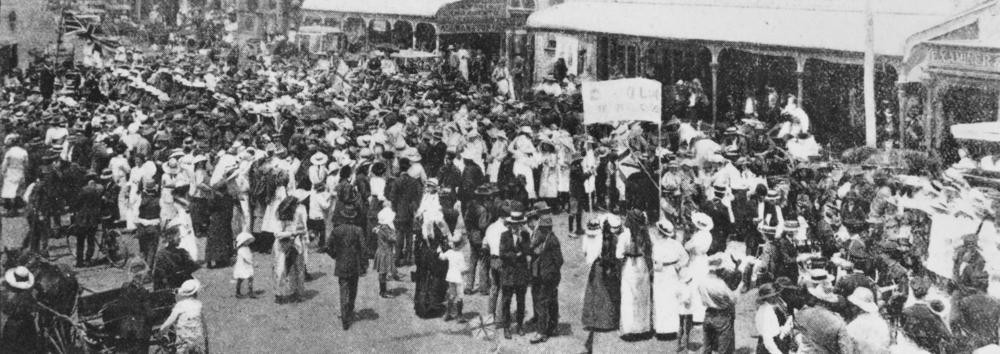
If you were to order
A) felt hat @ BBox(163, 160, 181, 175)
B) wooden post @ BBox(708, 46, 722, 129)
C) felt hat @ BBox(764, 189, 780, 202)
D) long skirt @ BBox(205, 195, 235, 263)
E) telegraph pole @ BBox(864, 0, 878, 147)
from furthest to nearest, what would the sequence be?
1. wooden post @ BBox(708, 46, 722, 129)
2. telegraph pole @ BBox(864, 0, 878, 147)
3. long skirt @ BBox(205, 195, 235, 263)
4. felt hat @ BBox(163, 160, 181, 175)
5. felt hat @ BBox(764, 189, 780, 202)

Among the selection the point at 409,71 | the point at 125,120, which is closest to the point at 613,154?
the point at 125,120

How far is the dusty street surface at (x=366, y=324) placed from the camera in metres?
11.6

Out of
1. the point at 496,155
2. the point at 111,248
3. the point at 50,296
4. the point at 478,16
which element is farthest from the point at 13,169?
the point at 478,16

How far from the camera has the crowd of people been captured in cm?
963

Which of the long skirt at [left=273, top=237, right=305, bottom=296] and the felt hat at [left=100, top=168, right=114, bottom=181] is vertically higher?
the felt hat at [left=100, top=168, right=114, bottom=181]

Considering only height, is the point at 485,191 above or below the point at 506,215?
above

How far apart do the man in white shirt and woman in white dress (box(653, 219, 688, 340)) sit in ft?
6.55

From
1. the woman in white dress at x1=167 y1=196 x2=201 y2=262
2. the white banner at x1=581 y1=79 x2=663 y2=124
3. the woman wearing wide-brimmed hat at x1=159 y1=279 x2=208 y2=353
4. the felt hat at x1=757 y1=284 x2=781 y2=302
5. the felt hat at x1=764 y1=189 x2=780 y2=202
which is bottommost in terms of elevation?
the woman wearing wide-brimmed hat at x1=159 y1=279 x2=208 y2=353

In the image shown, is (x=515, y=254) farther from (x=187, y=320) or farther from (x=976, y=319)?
(x=976, y=319)

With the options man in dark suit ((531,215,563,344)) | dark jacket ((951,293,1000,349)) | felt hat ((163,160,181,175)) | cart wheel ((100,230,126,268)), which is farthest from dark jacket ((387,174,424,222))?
dark jacket ((951,293,1000,349))

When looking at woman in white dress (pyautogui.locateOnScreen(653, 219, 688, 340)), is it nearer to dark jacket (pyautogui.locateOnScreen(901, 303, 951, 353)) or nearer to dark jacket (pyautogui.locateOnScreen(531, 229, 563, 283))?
dark jacket (pyautogui.locateOnScreen(531, 229, 563, 283))

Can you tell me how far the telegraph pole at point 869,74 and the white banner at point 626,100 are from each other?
7448 mm

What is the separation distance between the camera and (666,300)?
36.9ft

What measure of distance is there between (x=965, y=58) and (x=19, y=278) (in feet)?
52.1
